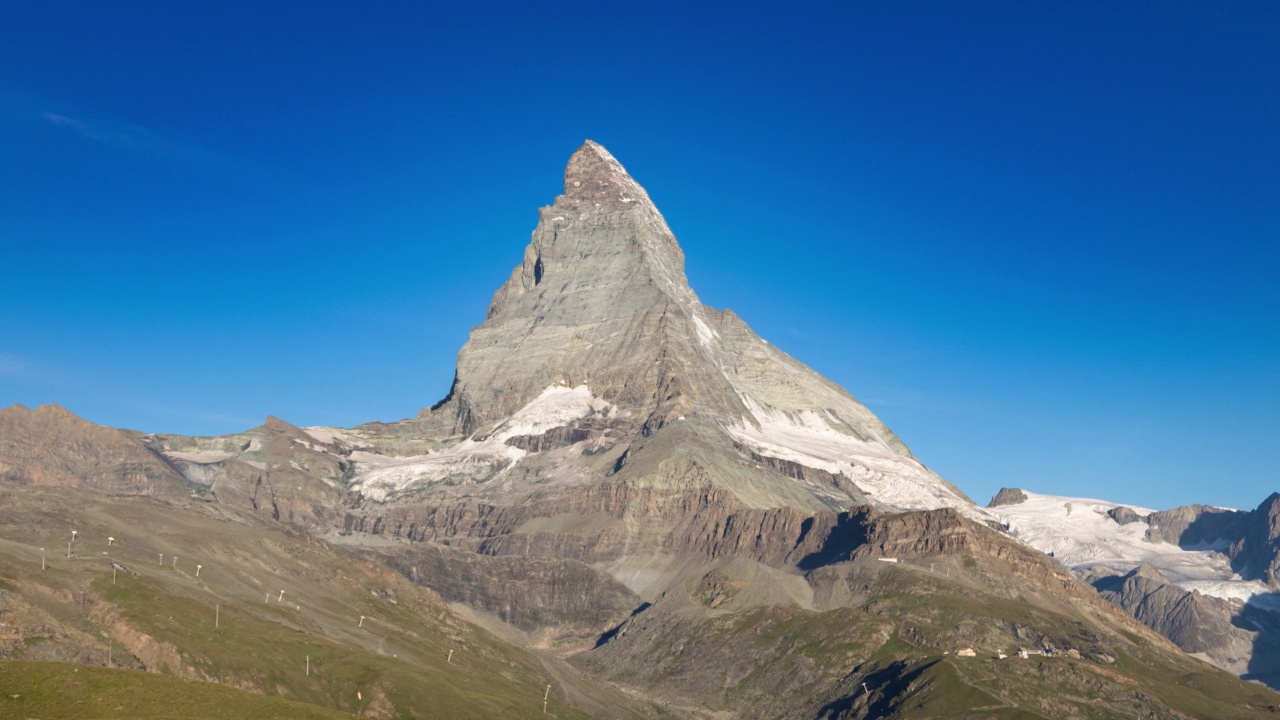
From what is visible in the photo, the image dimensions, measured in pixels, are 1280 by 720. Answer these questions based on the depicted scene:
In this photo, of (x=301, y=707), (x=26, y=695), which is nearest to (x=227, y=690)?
(x=301, y=707)

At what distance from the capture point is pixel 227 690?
14488 cm

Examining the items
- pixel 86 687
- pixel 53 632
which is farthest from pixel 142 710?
pixel 53 632

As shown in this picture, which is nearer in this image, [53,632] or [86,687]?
[86,687]

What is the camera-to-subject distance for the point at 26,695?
4953 inches

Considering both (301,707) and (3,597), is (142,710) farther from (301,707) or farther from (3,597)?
(3,597)

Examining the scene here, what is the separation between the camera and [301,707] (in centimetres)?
14175

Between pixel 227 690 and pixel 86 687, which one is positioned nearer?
pixel 86 687

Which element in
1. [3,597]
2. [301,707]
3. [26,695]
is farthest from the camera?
[3,597]

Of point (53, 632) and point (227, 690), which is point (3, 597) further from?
point (227, 690)

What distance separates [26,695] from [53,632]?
251 ft

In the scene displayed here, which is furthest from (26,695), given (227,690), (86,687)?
(227,690)

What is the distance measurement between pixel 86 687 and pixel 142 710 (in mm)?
6474

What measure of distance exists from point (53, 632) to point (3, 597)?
29.5ft

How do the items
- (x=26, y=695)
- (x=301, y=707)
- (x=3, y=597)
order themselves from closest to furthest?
(x=26, y=695)
(x=301, y=707)
(x=3, y=597)
